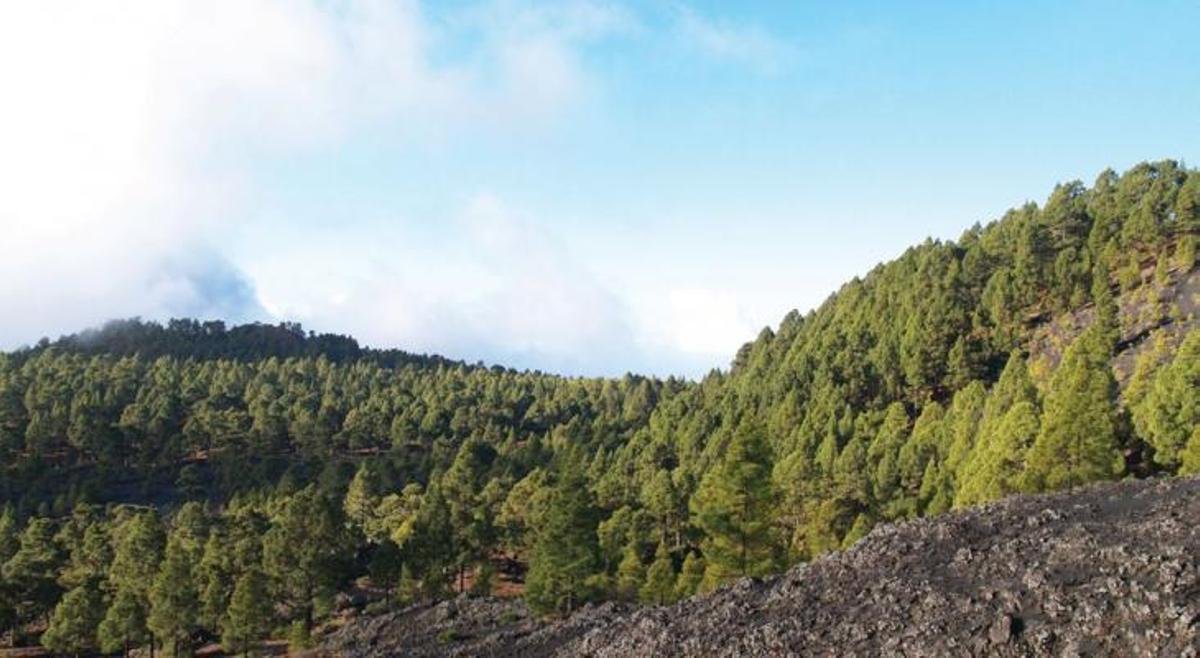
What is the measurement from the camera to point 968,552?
25500 mm

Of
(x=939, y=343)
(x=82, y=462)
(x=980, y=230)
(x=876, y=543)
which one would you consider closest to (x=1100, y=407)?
(x=876, y=543)

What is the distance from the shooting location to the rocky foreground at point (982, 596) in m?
19.1

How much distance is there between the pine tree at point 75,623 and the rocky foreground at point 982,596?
119ft

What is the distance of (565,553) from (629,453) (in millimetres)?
49050

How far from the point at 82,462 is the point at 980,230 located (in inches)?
5738

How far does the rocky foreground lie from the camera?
19125 millimetres

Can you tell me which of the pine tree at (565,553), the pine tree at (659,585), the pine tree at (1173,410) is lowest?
the pine tree at (659,585)

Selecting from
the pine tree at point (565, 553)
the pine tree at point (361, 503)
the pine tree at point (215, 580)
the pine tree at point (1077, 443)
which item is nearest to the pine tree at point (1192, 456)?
the pine tree at point (1077, 443)

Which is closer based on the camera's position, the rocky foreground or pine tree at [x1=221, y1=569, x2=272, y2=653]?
A: the rocky foreground

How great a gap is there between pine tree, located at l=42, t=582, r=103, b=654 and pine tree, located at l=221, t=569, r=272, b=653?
371 inches

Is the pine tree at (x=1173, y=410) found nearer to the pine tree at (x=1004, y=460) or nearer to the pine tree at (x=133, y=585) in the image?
the pine tree at (x=1004, y=460)

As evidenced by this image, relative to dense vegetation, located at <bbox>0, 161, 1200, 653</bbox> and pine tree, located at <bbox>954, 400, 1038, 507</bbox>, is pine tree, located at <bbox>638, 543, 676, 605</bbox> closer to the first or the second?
dense vegetation, located at <bbox>0, 161, 1200, 653</bbox>

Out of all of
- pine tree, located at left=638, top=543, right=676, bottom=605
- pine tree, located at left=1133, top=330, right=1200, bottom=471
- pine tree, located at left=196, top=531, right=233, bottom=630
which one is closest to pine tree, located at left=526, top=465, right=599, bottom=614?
pine tree, located at left=638, top=543, right=676, bottom=605

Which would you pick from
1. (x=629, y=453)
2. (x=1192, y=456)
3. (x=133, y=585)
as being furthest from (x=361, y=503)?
(x=1192, y=456)
